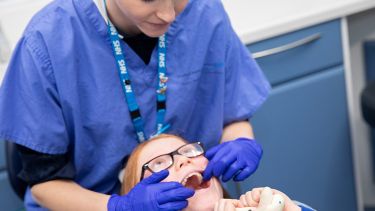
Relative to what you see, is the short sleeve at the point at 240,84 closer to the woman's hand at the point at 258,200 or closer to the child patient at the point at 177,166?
the child patient at the point at 177,166

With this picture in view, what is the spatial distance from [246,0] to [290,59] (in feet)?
0.93

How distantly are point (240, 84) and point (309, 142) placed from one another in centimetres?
56

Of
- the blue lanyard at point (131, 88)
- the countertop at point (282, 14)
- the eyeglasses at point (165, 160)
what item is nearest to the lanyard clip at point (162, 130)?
the blue lanyard at point (131, 88)

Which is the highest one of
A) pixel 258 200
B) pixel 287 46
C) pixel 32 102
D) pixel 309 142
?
pixel 32 102

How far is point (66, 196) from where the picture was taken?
3.46 feet

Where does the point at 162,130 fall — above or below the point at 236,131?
above

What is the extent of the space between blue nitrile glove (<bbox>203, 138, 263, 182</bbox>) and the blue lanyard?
0.48ft

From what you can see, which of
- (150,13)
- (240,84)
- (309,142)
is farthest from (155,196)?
(309,142)

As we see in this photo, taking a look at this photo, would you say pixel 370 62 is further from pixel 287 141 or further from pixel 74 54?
pixel 74 54

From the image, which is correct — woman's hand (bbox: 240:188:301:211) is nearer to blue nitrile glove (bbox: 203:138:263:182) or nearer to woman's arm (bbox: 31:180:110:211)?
blue nitrile glove (bbox: 203:138:263:182)

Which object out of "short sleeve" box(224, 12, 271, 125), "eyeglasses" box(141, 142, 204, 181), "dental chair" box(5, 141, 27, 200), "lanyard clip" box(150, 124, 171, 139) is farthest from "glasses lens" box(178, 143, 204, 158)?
"dental chair" box(5, 141, 27, 200)

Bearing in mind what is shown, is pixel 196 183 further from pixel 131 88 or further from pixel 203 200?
pixel 131 88

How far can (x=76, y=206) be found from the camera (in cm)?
105

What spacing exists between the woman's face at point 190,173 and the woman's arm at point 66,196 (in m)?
0.11
